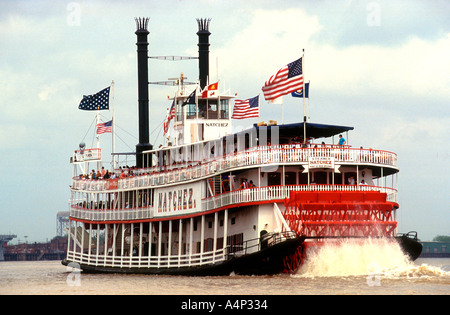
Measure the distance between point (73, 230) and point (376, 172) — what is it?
57.8 ft

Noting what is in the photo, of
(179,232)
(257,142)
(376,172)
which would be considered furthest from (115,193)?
(376,172)

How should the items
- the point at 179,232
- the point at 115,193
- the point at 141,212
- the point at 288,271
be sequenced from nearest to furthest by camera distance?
the point at 288,271
the point at 179,232
the point at 141,212
the point at 115,193

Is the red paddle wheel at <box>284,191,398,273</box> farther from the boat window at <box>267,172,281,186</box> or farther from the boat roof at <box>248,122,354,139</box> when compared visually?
the boat roof at <box>248,122,354,139</box>

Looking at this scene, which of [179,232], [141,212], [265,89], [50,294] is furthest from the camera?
[141,212]

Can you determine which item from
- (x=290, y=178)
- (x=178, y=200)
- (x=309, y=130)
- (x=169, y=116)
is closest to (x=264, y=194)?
(x=290, y=178)

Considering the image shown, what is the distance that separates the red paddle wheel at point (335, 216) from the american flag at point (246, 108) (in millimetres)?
6861

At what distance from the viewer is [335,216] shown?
3197 cm

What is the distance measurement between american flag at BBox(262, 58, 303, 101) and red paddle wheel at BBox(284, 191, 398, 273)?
13.9 ft

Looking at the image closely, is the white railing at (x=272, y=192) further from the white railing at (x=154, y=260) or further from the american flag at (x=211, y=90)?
the american flag at (x=211, y=90)

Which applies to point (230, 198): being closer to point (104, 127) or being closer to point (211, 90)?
point (211, 90)

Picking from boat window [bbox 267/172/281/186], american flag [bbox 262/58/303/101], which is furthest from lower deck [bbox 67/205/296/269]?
american flag [bbox 262/58/303/101]

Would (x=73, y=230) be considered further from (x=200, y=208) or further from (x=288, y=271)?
(x=288, y=271)

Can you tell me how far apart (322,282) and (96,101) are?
64.7ft
